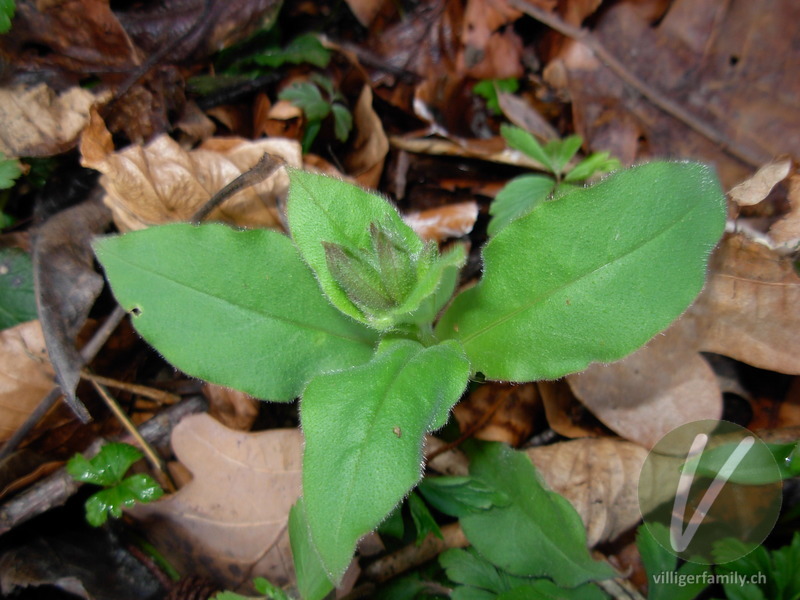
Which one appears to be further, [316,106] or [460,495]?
[316,106]

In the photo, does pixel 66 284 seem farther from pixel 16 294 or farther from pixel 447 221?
pixel 447 221

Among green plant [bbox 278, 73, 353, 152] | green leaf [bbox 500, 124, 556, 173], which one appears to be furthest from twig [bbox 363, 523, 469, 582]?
green plant [bbox 278, 73, 353, 152]

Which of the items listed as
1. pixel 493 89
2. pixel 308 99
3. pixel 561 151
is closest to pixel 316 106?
pixel 308 99

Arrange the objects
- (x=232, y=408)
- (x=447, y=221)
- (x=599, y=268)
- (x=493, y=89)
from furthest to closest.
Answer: (x=493, y=89) < (x=447, y=221) < (x=232, y=408) < (x=599, y=268)

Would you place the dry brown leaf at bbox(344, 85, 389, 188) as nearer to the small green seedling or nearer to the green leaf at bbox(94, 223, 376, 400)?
the green leaf at bbox(94, 223, 376, 400)

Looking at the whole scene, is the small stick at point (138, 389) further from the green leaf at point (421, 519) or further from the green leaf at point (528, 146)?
the green leaf at point (528, 146)

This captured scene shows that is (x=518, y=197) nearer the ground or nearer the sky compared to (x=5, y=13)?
nearer the ground
